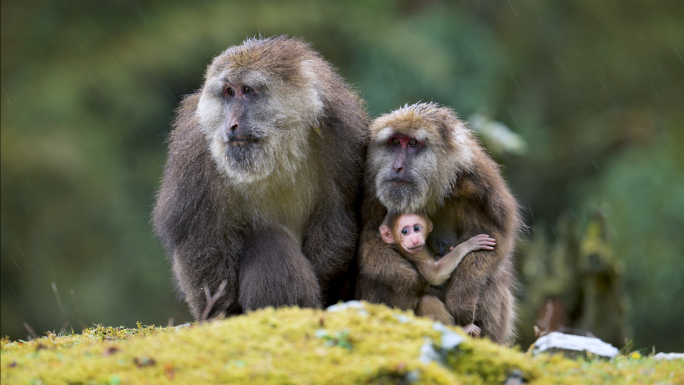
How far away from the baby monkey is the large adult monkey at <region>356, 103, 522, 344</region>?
0.23ft

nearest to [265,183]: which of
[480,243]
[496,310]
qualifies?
[480,243]

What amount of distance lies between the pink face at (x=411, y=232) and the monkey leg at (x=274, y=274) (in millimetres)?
841

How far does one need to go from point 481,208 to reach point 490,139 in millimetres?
3189

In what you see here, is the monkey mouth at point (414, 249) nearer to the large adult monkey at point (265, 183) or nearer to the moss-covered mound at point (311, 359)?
the large adult monkey at point (265, 183)

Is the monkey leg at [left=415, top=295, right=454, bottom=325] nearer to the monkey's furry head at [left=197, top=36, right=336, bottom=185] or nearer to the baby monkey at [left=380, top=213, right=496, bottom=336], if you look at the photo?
the baby monkey at [left=380, top=213, right=496, bottom=336]

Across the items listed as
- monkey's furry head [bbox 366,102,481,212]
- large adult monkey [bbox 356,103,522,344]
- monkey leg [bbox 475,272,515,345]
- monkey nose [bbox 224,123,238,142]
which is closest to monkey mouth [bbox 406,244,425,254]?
large adult monkey [bbox 356,103,522,344]

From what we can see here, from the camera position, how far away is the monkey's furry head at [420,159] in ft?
20.7

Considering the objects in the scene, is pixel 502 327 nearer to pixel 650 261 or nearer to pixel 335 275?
pixel 335 275

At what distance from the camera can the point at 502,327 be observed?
268 inches

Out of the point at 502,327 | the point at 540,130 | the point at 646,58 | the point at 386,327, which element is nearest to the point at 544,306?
the point at 502,327

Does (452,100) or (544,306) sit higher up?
(452,100)

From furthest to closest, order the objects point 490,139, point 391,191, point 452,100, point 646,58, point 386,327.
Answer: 1. point 646,58
2. point 452,100
3. point 490,139
4. point 391,191
5. point 386,327

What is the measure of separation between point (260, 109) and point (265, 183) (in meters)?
0.65

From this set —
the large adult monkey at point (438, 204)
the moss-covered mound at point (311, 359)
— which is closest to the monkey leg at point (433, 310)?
the large adult monkey at point (438, 204)
